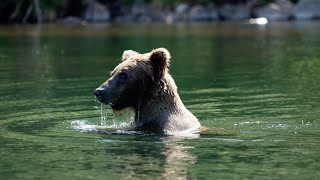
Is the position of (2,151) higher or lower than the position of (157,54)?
lower

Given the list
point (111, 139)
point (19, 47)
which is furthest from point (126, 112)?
point (19, 47)

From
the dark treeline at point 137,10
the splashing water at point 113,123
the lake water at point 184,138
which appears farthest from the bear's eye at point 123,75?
the dark treeline at point 137,10

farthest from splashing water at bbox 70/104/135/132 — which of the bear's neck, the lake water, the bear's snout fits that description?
the bear's snout

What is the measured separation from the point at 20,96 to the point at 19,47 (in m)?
26.2

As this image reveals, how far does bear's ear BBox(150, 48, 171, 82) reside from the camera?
52.9ft

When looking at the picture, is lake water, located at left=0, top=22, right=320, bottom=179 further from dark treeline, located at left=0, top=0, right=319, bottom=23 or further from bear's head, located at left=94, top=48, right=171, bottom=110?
dark treeline, located at left=0, top=0, right=319, bottom=23

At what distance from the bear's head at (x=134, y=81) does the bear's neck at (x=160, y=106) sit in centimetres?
9

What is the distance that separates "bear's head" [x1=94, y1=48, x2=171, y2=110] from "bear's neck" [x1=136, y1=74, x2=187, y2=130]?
0.09 m

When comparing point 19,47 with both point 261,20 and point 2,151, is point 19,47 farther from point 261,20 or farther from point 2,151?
point 261,20

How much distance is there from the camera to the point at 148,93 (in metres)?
16.6

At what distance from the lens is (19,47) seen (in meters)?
50.4

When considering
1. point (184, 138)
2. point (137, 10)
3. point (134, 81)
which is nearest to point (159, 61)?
point (134, 81)

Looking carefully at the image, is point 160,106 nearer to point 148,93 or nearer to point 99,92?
point 148,93

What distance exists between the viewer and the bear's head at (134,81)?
16358 millimetres
